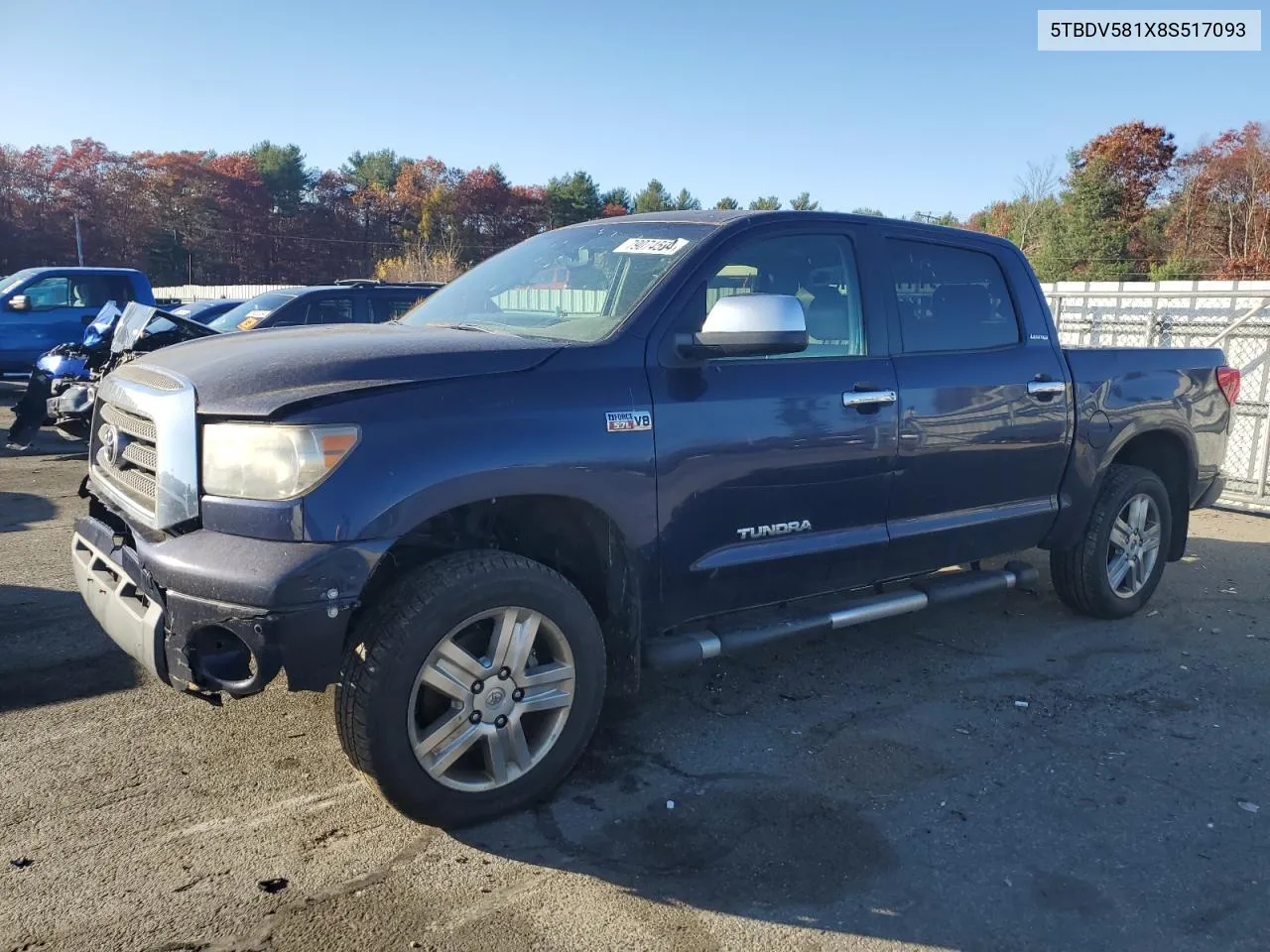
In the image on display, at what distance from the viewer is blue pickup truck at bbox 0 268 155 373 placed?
13547 mm

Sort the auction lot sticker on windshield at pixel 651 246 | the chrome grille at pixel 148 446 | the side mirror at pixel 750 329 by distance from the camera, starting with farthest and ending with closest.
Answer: the auction lot sticker on windshield at pixel 651 246
the side mirror at pixel 750 329
the chrome grille at pixel 148 446

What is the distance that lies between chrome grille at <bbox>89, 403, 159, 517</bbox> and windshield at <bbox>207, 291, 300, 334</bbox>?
29.0 ft

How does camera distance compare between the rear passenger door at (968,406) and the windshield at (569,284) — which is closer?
the windshield at (569,284)

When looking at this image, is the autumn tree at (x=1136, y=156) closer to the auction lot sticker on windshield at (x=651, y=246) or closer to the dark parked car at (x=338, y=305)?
the dark parked car at (x=338, y=305)

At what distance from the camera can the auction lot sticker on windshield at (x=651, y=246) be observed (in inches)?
148

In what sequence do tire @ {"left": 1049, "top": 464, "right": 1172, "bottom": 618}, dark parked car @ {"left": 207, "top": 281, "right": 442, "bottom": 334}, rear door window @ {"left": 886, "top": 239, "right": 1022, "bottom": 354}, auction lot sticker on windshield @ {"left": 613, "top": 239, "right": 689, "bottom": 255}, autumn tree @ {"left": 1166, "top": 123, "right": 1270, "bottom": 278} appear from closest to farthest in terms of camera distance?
1. auction lot sticker on windshield @ {"left": 613, "top": 239, "right": 689, "bottom": 255}
2. rear door window @ {"left": 886, "top": 239, "right": 1022, "bottom": 354}
3. tire @ {"left": 1049, "top": 464, "right": 1172, "bottom": 618}
4. dark parked car @ {"left": 207, "top": 281, "right": 442, "bottom": 334}
5. autumn tree @ {"left": 1166, "top": 123, "right": 1270, "bottom": 278}

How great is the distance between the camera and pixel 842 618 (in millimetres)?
4062

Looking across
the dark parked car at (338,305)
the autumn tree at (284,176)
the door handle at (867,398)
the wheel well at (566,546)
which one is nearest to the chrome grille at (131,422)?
the wheel well at (566,546)

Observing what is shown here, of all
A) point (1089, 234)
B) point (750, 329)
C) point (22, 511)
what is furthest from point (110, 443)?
point (1089, 234)

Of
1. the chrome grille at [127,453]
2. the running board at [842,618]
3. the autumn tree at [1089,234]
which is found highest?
the autumn tree at [1089,234]

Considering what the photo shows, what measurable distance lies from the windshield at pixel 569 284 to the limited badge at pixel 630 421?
1.02 ft

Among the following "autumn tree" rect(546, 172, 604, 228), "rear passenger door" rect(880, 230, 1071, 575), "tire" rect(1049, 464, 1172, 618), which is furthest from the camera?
Answer: "autumn tree" rect(546, 172, 604, 228)

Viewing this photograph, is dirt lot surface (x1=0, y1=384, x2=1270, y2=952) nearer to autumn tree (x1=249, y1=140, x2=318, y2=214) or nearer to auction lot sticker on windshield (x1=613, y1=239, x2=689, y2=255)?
auction lot sticker on windshield (x1=613, y1=239, x2=689, y2=255)

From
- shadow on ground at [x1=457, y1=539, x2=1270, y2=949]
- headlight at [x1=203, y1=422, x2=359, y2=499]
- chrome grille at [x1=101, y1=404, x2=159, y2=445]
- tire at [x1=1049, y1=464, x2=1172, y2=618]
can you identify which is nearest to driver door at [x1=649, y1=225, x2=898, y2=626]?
shadow on ground at [x1=457, y1=539, x2=1270, y2=949]
